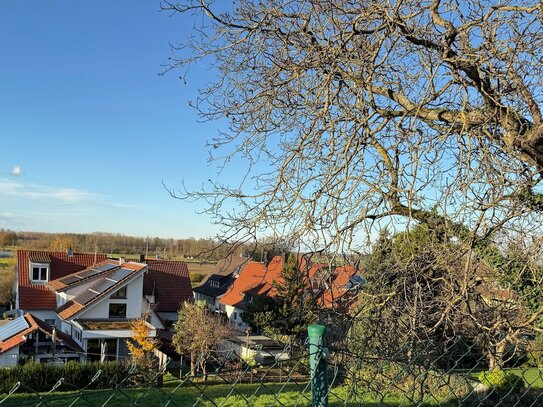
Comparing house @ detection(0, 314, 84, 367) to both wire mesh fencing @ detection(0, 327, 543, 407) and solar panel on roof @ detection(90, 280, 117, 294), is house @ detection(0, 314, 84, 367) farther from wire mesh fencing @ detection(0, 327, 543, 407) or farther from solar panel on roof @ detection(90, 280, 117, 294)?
wire mesh fencing @ detection(0, 327, 543, 407)

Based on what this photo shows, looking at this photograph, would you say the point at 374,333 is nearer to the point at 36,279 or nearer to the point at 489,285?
the point at 489,285

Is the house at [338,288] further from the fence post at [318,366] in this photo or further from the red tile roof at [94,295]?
the red tile roof at [94,295]

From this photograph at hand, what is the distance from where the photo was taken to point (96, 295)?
59.0ft

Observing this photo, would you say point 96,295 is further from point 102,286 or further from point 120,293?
point 120,293

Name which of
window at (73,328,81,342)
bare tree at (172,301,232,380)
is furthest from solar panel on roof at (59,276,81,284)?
bare tree at (172,301,232,380)

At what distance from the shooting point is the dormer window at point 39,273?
71.6 ft

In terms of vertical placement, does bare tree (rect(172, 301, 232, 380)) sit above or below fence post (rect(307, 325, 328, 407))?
below

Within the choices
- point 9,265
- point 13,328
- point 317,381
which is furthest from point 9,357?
point 9,265

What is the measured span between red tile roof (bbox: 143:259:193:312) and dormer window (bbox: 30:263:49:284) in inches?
188

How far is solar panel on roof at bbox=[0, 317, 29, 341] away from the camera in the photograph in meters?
14.9

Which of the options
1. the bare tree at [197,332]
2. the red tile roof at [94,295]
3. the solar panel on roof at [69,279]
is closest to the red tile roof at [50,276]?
the solar panel on roof at [69,279]

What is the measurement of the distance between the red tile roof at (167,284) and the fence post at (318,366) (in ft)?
63.6

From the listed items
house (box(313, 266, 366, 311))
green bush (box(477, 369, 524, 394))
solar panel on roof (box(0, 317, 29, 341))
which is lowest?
solar panel on roof (box(0, 317, 29, 341))

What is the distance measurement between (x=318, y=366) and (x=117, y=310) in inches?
712
